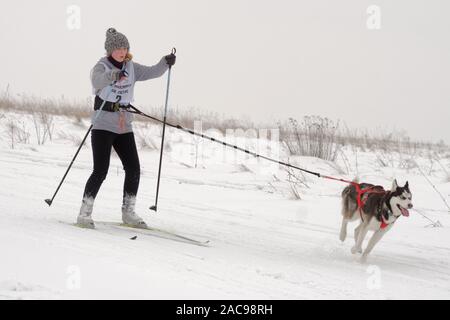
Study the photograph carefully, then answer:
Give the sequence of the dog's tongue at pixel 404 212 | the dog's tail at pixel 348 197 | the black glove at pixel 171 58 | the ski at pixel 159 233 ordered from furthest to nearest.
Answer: the dog's tail at pixel 348 197 → the black glove at pixel 171 58 → the ski at pixel 159 233 → the dog's tongue at pixel 404 212

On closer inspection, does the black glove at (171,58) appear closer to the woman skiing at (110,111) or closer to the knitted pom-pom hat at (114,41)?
the woman skiing at (110,111)

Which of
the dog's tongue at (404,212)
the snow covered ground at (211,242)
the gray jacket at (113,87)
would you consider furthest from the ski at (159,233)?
the dog's tongue at (404,212)

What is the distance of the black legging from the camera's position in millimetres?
4762

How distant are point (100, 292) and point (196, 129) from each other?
42.7 feet

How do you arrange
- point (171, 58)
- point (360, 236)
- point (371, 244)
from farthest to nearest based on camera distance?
1. point (171, 58)
2. point (360, 236)
3. point (371, 244)

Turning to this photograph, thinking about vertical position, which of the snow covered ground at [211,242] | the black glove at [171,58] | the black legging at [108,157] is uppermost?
the black glove at [171,58]

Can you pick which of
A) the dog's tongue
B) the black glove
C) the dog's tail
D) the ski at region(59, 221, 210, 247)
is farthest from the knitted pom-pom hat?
the dog's tongue

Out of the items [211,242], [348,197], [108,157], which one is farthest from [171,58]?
[348,197]

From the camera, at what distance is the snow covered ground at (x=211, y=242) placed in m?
2.99

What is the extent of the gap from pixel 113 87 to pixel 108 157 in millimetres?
642

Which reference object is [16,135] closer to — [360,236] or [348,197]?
[348,197]

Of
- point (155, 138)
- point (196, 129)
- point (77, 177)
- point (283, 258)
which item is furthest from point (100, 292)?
point (196, 129)

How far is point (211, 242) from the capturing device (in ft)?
15.9

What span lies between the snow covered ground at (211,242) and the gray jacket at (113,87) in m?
0.96
